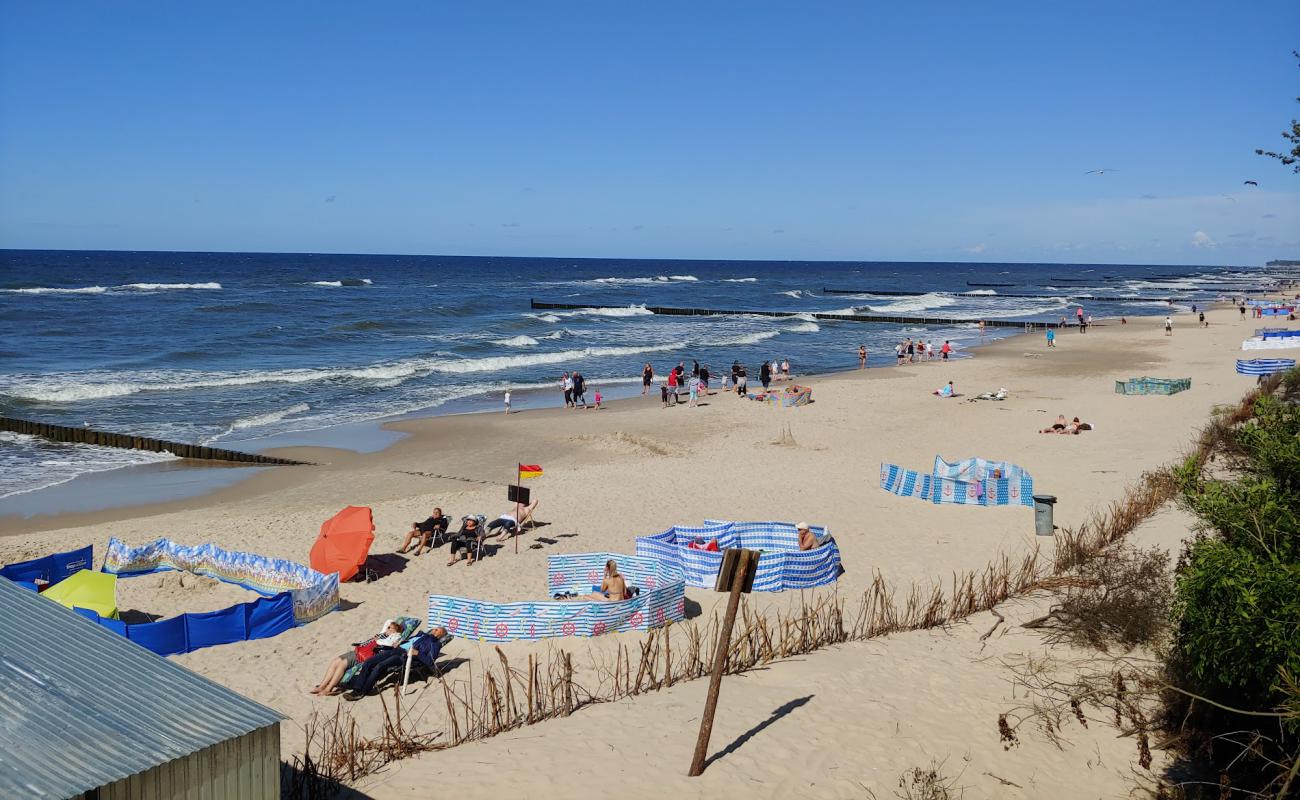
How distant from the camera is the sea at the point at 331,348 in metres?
29.1

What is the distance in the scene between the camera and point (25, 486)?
70.4ft

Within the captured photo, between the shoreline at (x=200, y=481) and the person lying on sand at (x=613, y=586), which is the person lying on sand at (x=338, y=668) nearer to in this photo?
the person lying on sand at (x=613, y=586)

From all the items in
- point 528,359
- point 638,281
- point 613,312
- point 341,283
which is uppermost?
point 638,281

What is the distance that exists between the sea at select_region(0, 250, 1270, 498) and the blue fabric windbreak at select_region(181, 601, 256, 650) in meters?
13.1

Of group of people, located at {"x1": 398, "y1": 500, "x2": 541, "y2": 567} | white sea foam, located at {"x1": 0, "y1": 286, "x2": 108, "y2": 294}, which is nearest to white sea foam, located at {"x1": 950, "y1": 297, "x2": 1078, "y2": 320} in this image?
group of people, located at {"x1": 398, "y1": 500, "x2": 541, "y2": 567}

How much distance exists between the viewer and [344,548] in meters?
14.1

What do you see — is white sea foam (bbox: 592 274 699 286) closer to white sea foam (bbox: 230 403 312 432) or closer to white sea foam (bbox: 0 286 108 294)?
white sea foam (bbox: 0 286 108 294)

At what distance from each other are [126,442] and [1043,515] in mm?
22843

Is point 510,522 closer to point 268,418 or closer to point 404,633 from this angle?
point 404,633

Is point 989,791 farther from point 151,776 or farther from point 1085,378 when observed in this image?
point 1085,378

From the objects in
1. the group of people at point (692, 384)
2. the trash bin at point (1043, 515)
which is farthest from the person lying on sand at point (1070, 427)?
the group of people at point (692, 384)

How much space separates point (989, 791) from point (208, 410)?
2872 cm

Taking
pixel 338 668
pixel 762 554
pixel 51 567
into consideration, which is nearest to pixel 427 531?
pixel 338 668

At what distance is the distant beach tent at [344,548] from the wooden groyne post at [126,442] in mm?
10103
